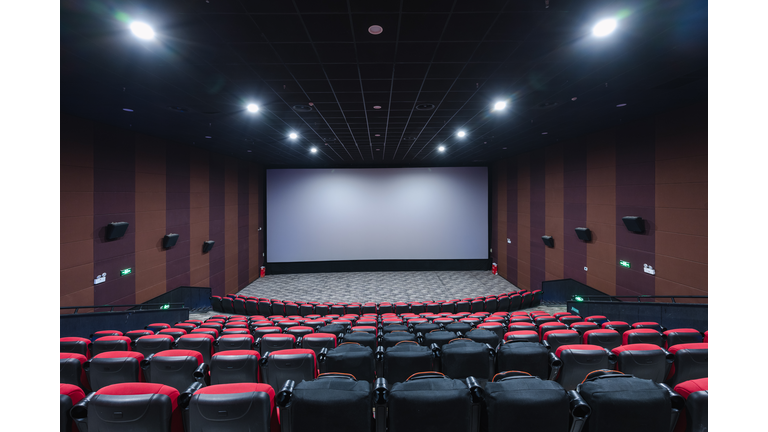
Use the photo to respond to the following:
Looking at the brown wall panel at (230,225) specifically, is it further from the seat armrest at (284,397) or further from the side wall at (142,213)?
the seat armrest at (284,397)

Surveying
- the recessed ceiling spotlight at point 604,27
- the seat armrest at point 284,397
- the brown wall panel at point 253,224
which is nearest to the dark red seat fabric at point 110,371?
the seat armrest at point 284,397

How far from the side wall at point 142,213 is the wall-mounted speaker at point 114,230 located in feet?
0.55

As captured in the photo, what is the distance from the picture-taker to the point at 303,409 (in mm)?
2117

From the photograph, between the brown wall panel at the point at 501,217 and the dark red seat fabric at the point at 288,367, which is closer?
the dark red seat fabric at the point at 288,367

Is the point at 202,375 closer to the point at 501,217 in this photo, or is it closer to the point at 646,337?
the point at 646,337

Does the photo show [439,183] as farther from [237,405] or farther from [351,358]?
[237,405]

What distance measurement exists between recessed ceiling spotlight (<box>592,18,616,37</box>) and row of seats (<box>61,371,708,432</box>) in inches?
164

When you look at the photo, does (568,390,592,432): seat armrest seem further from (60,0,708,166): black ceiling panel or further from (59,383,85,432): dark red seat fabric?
(60,0,708,166): black ceiling panel

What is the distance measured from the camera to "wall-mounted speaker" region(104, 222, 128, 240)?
8.33 meters

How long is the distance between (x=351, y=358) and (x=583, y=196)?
36.2 ft

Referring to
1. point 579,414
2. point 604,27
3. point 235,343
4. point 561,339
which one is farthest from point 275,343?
point 604,27

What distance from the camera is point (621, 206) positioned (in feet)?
31.1

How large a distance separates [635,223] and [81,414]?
11.2 metres

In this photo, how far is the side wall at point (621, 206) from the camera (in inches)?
288
